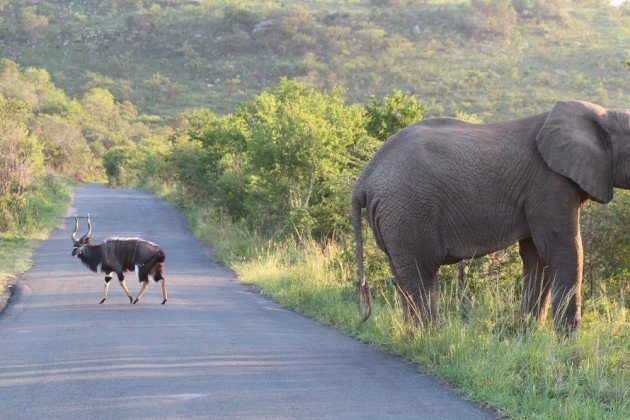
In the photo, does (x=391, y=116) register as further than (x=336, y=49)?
No

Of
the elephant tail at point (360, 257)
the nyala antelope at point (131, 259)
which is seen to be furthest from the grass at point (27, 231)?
the elephant tail at point (360, 257)

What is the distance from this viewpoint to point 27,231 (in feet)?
89.5

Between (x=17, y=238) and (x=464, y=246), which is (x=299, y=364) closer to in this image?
(x=464, y=246)

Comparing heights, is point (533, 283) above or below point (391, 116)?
below

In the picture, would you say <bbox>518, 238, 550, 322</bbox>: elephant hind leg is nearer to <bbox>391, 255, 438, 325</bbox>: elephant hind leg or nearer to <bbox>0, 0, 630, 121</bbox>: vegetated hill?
<bbox>391, 255, 438, 325</bbox>: elephant hind leg

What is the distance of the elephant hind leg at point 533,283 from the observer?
10047 millimetres

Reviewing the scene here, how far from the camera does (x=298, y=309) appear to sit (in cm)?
1390

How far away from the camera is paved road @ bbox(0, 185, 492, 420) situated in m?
7.35

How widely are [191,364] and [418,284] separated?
250 centimetres

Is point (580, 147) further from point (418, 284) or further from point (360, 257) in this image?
point (360, 257)

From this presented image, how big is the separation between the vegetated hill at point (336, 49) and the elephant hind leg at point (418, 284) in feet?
146

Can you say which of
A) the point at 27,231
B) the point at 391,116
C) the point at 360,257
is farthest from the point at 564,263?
the point at 27,231

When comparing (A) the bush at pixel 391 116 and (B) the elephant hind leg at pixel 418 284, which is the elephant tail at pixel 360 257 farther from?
(A) the bush at pixel 391 116

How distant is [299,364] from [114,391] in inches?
78.8
